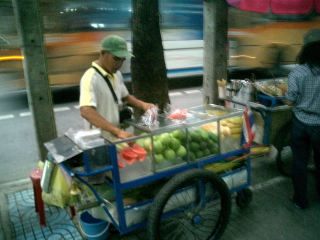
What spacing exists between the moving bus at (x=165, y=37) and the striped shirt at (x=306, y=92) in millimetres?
4424

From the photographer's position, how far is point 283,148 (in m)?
4.10

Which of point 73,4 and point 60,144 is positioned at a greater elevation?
point 73,4

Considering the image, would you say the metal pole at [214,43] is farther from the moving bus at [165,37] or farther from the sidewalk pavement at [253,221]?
the moving bus at [165,37]

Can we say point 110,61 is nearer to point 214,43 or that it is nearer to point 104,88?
point 104,88

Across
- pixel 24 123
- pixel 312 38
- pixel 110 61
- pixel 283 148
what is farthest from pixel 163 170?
pixel 24 123

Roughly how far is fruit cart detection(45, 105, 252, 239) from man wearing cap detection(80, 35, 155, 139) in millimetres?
188

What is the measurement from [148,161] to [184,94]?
7431mm

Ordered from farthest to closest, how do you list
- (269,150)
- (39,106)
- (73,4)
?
(73,4) < (269,150) < (39,106)

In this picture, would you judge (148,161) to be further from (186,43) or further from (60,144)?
(186,43)

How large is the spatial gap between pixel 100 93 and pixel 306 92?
2057 millimetres

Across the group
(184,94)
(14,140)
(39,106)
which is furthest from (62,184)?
(184,94)

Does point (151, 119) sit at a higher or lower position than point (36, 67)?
lower

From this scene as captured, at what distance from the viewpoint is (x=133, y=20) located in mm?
4090

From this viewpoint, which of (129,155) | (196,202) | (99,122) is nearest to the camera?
(129,155)
